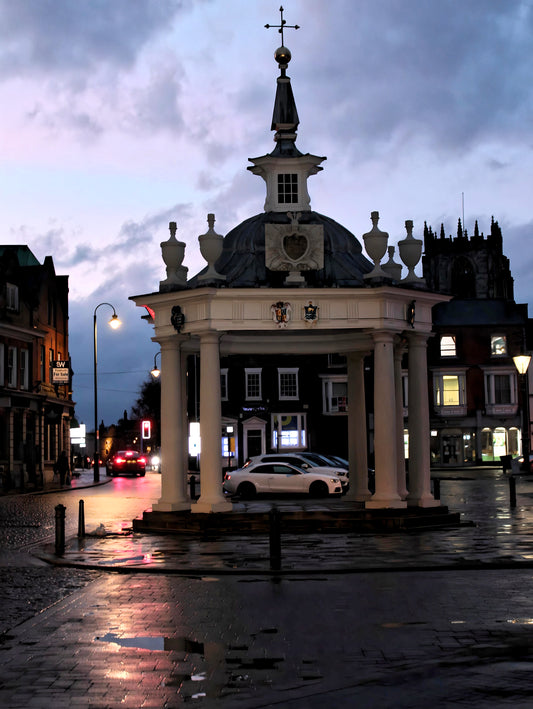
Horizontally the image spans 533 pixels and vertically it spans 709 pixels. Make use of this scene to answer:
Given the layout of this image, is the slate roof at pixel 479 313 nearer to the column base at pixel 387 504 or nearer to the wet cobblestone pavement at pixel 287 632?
the column base at pixel 387 504

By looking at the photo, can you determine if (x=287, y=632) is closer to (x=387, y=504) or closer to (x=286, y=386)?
(x=387, y=504)

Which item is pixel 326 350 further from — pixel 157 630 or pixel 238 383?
pixel 238 383

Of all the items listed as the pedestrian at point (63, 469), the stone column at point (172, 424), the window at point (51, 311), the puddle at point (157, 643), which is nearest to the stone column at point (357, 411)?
the stone column at point (172, 424)

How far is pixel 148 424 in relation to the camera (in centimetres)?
8906

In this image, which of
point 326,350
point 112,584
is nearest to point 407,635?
point 112,584

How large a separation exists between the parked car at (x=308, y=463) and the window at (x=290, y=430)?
30.7 meters

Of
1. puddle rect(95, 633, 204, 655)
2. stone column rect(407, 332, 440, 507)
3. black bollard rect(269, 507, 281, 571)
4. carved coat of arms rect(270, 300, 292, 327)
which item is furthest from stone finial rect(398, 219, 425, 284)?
puddle rect(95, 633, 204, 655)

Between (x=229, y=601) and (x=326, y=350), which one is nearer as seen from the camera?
(x=229, y=601)

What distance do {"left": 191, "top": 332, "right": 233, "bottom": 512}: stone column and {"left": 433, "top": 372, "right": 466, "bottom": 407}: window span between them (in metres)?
55.1

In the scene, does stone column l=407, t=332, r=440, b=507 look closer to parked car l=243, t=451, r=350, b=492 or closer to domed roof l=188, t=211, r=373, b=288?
domed roof l=188, t=211, r=373, b=288

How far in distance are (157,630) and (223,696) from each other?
9.54 feet

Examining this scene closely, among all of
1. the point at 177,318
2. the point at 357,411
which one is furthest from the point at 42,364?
the point at 177,318

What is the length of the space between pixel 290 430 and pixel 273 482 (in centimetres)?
3642

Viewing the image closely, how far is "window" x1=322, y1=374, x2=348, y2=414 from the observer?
233 feet
